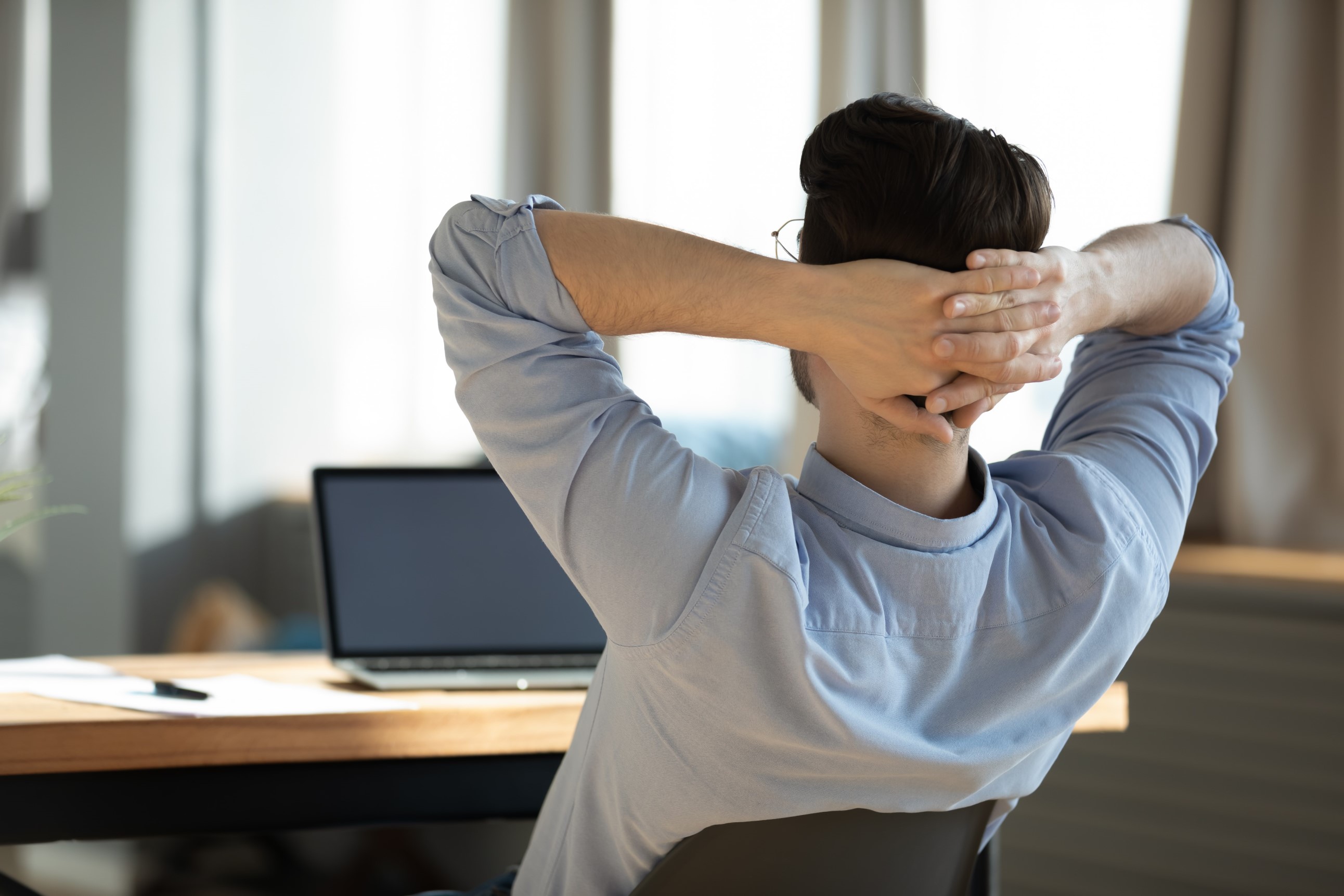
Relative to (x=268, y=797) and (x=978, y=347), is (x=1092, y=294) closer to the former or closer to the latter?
(x=978, y=347)

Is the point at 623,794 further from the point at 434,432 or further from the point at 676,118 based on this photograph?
the point at 434,432

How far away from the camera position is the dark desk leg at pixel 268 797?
1.16m

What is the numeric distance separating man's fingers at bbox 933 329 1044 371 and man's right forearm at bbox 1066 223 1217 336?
166 millimetres

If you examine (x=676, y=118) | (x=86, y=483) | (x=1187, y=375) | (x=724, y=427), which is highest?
(x=676, y=118)

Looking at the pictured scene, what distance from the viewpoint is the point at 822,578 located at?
818 mm

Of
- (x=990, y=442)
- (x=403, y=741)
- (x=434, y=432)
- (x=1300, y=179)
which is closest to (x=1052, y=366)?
(x=403, y=741)

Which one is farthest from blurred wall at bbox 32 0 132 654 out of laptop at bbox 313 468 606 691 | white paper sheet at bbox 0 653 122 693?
laptop at bbox 313 468 606 691

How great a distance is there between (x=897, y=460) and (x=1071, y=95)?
2315mm

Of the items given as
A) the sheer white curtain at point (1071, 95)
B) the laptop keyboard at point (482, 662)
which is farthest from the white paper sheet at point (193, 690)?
the sheer white curtain at point (1071, 95)

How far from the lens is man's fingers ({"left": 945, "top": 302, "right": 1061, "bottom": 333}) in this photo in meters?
0.80

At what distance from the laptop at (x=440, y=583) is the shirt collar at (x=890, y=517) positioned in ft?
1.91

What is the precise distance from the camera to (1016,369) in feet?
2.72

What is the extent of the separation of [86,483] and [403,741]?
2983 millimetres

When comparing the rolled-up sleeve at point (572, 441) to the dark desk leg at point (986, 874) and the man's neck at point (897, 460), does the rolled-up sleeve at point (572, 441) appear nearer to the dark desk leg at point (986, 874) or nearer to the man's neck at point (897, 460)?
the man's neck at point (897, 460)
